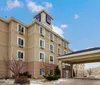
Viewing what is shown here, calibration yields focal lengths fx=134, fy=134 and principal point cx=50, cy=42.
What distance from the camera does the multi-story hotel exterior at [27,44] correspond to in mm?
24672

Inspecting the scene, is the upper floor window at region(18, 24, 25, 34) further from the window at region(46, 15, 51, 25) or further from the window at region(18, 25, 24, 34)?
the window at region(46, 15, 51, 25)

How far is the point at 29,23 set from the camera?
91.8 ft

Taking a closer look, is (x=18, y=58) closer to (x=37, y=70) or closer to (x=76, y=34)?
(x=37, y=70)

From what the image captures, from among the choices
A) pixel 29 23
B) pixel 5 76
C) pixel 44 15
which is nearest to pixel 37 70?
pixel 5 76

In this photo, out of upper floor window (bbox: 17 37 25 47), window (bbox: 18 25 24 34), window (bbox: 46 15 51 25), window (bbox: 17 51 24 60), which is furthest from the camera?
window (bbox: 46 15 51 25)

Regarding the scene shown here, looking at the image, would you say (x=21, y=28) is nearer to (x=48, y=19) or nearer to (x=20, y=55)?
(x=20, y=55)

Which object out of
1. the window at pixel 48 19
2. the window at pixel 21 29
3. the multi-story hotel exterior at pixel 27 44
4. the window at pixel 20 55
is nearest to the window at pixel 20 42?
→ the multi-story hotel exterior at pixel 27 44

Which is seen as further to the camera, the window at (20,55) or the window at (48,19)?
the window at (48,19)

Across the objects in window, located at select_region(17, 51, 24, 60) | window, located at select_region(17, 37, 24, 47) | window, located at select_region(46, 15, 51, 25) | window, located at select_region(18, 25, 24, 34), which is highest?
window, located at select_region(46, 15, 51, 25)

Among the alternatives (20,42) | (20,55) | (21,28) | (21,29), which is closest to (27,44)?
(20,42)

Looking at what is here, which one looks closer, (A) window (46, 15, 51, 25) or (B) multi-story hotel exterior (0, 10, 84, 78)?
(B) multi-story hotel exterior (0, 10, 84, 78)

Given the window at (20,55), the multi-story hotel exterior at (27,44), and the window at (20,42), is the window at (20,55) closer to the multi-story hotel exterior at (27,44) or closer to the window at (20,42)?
the multi-story hotel exterior at (27,44)

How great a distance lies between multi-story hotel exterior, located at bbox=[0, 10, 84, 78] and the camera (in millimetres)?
24672

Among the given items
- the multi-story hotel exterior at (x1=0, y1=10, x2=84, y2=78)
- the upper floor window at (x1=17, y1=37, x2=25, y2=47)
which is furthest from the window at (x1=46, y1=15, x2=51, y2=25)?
the upper floor window at (x1=17, y1=37, x2=25, y2=47)
